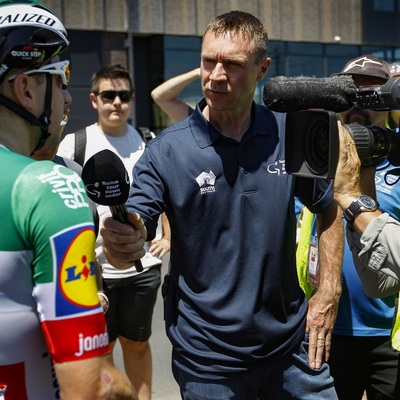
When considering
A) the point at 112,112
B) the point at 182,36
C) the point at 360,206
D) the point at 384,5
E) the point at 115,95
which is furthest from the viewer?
the point at 384,5

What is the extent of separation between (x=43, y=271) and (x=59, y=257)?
0.05 meters

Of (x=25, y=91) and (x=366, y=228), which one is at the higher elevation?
(x=25, y=91)

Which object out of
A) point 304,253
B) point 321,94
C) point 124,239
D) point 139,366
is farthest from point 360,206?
point 139,366

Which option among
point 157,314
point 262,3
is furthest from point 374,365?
point 262,3

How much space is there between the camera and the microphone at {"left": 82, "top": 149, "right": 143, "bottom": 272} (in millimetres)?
1947

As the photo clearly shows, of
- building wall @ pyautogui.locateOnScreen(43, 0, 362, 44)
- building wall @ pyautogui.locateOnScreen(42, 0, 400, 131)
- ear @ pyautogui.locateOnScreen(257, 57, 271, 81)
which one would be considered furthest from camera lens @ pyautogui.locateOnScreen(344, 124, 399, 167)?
building wall @ pyautogui.locateOnScreen(43, 0, 362, 44)

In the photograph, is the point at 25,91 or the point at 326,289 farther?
the point at 326,289

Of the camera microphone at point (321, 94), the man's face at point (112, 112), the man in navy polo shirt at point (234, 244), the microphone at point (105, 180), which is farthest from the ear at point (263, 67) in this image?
the man's face at point (112, 112)

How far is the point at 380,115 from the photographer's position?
11.7 feet

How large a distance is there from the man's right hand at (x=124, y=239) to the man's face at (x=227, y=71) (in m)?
0.80

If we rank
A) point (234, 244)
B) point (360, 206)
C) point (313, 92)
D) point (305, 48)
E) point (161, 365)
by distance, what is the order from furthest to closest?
point (305, 48) → point (161, 365) → point (234, 244) → point (360, 206) → point (313, 92)

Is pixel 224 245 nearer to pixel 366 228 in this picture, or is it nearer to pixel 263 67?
pixel 366 228

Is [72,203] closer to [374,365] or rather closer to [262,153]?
[262,153]

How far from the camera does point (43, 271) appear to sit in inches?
61.6
